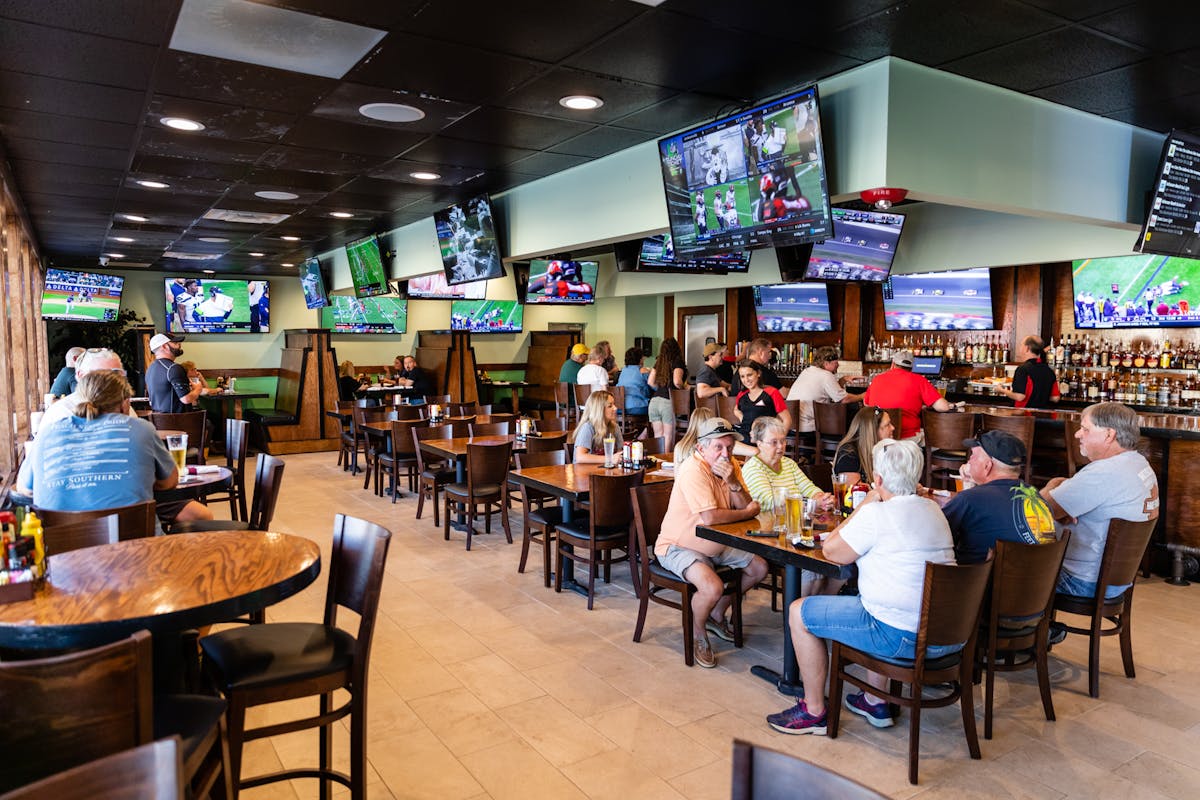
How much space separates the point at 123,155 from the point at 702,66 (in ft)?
14.4

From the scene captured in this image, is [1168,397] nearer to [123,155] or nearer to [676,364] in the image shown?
[676,364]

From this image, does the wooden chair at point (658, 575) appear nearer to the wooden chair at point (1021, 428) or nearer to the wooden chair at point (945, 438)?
the wooden chair at point (1021, 428)

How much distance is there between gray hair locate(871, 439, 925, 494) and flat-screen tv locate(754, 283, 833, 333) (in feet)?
26.7

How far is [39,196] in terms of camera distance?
24.4ft

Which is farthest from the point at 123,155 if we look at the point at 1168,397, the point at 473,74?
the point at 1168,397

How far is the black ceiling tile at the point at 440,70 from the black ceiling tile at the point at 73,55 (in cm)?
102

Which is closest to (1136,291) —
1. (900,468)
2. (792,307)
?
(792,307)

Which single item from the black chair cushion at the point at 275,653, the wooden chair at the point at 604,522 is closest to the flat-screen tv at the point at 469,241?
the wooden chair at the point at 604,522

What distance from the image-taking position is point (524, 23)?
362cm

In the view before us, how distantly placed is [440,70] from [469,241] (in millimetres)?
3815

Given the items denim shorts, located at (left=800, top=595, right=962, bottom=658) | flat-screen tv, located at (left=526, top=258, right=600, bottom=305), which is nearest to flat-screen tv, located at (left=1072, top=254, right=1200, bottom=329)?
denim shorts, located at (left=800, top=595, right=962, bottom=658)

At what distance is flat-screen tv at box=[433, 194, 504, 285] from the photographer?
7734 mm

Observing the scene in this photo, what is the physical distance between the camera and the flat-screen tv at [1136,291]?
7777 millimetres

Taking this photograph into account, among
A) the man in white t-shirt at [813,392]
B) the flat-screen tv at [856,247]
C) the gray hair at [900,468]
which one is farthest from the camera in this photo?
the flat-screen tv at [856,247]
